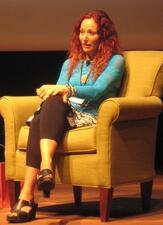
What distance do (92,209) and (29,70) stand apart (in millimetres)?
1822

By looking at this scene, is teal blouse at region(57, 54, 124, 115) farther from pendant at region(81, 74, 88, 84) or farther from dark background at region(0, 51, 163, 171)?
dark background at region(0, 51, 163, 171)

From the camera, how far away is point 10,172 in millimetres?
3332

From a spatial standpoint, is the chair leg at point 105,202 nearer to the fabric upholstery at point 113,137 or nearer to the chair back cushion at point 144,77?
the fabric upholstery at point 113,137

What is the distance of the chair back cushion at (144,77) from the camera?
3.36 meters

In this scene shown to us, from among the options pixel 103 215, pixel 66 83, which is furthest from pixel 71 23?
pixel 103 215

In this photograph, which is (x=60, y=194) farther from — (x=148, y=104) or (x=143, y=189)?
(x=148, y=104)

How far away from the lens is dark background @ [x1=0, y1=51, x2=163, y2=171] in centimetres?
493

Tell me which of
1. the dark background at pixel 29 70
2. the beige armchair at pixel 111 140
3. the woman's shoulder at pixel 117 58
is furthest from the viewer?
the dark background at pixel 29 70

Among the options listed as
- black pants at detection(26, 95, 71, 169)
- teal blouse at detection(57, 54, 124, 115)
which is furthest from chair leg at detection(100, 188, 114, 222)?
teal blouse at detection(57, 54, 124, 115)

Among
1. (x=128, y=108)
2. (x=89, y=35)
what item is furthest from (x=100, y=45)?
(x=128, y=108)

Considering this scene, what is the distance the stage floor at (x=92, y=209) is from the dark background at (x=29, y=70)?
110cm

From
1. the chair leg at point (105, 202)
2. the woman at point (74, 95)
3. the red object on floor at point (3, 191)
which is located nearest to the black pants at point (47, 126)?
the woman at point (74, 95)

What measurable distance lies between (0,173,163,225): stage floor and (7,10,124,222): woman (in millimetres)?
171

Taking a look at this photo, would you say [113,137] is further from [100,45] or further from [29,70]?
[29,70]
